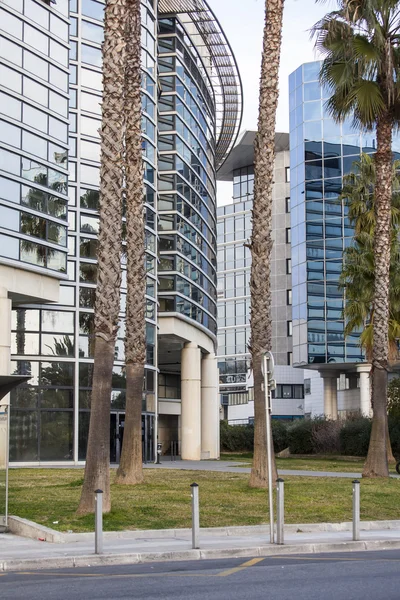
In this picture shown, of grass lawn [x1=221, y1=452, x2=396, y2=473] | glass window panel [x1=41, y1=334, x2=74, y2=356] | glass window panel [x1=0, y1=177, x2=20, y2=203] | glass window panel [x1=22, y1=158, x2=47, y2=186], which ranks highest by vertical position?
glass window panel [x1=22, y1=158, x2=47, y2=186]

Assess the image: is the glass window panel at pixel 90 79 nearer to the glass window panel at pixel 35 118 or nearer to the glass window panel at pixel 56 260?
the glass window panel at pixel 35 118

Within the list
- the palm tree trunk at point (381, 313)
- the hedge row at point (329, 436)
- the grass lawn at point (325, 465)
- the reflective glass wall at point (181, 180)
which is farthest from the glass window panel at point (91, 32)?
the hedge row at point (329, 436)

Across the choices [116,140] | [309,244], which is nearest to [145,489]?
[116,140]

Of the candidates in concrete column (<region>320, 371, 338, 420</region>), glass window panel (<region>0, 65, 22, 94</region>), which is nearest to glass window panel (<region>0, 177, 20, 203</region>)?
glass window panel (<region>0, 65, 22, 94</region>)

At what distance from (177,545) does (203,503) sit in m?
5.06

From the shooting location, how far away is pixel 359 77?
2623cm

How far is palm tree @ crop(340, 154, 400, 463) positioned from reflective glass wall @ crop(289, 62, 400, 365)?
23827 millimetres

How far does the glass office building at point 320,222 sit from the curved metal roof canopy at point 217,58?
5.89m

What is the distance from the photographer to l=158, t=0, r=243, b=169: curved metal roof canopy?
50750 millimetres

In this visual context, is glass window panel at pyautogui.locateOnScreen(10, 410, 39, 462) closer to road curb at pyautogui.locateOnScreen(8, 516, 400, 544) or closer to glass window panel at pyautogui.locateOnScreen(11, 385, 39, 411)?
glass window panel at pyautogui.locateOnScreen(11, 385, 39, 411)

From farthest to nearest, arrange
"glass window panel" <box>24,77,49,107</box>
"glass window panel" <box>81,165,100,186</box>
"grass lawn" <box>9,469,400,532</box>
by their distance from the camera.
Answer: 1. "glass window panel" <box>81,165,100,186</box>
2. "glass window panel" <box>24,77,49,107</box>
3. "grass lawn" <box>9,469,400,532</box>

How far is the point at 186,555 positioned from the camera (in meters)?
12.9

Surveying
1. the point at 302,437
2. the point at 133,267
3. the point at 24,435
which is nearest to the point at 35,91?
the point at 24,435

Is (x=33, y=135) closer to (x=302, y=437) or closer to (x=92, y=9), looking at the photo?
(x=92, y=9)
